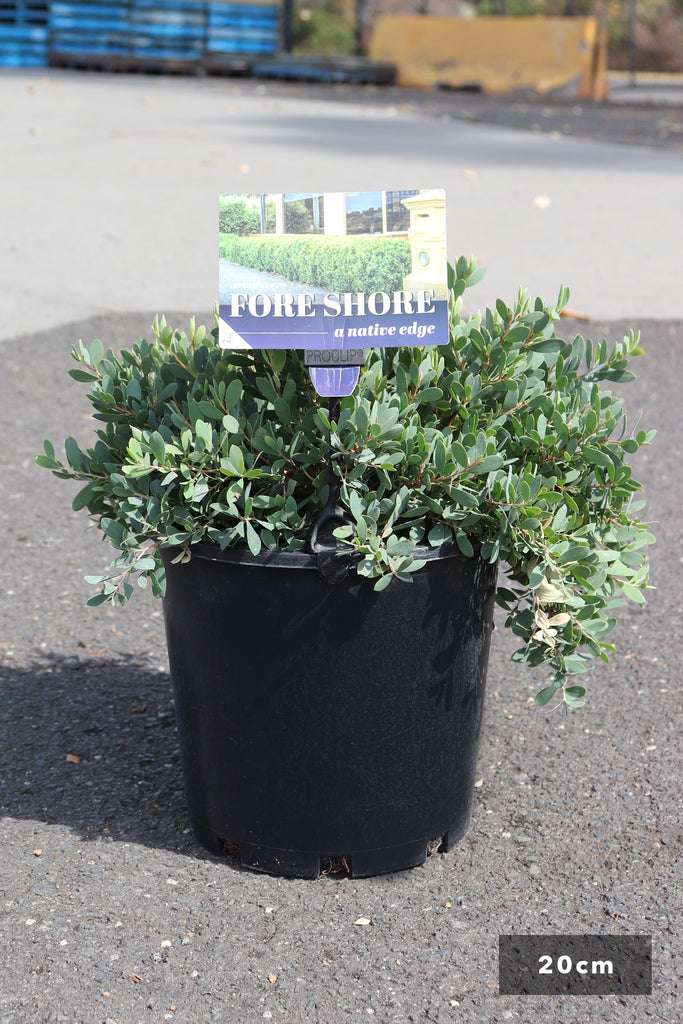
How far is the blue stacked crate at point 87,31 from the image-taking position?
18.6 meters

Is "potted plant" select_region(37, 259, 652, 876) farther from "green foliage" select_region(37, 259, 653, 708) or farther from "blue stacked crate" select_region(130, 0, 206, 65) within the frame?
"blue stacked crate" select_region(130, 0, 206, 65)

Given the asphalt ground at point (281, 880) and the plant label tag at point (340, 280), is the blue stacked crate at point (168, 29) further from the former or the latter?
the plant label tag at point (340, 280)

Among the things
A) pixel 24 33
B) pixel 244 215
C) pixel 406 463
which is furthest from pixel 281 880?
pixel 24 33

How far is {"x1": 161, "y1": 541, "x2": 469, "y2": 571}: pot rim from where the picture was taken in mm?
2189

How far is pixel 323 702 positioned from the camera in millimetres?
2305

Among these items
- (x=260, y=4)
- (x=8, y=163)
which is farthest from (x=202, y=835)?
(x=260, y=4)

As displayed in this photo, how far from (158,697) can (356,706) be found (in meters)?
1.12

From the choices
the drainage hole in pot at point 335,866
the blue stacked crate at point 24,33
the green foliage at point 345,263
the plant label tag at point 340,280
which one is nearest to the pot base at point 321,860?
the drainage hole in pot at point 335,866

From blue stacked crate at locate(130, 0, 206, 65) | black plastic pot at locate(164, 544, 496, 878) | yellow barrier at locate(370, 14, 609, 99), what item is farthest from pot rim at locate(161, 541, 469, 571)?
blue stacked crate at locate(130, 0, 206, 65)

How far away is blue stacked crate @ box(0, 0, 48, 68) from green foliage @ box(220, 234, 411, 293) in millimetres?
18719

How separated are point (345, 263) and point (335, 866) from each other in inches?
52.0

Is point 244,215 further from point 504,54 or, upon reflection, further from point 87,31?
point 87,31

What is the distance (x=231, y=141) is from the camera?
1080cm

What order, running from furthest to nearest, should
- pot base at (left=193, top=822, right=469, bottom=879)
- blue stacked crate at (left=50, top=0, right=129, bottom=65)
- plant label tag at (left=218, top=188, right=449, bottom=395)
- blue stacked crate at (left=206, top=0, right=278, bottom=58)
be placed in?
blue stacked crate at (left=206, top=0, right=278, bottom=58), blue stacked crate at (left=50, top=0, right=129, bottom=65), pot base at (left=193, top=822, right=469, bottom=879), plant label tag at (left=218, top=188, right=449, bottom=395)
